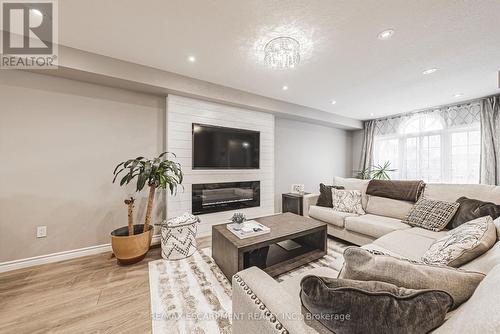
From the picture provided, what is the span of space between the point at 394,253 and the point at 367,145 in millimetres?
4374

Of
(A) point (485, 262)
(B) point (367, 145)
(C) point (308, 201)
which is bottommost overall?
(C) point (308, 201)

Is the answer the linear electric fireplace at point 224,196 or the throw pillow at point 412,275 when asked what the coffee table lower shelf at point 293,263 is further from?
the linear electric fireplace at point 224,196

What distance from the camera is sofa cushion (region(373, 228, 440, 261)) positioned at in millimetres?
1569

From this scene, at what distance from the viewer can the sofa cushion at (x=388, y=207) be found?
2514 mm

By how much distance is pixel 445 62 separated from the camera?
2363mm

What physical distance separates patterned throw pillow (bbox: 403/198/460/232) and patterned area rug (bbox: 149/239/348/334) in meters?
0.98

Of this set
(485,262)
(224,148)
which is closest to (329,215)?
(485,262)

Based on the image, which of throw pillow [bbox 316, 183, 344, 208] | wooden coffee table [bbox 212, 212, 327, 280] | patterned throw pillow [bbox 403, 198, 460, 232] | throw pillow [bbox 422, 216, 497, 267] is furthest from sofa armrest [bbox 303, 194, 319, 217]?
throw pillow [bbox 422, 216, 497, 267]

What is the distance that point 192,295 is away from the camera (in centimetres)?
163

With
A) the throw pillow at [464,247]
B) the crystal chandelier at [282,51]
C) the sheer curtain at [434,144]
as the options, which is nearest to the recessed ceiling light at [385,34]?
the crystal chandelier at [282,51]

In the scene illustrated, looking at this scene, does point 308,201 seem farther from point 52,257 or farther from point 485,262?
point 52,257

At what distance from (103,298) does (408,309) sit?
2.16 metres

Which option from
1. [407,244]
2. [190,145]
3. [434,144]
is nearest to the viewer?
[407,244]

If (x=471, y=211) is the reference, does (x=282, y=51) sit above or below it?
above
